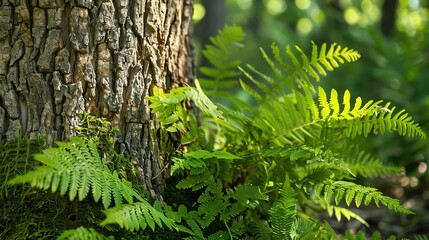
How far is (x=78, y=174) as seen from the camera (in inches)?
70.7

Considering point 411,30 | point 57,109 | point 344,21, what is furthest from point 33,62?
point 344,21

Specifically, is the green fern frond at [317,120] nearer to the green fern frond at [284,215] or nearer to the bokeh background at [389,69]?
the green fern frond at [284,215]

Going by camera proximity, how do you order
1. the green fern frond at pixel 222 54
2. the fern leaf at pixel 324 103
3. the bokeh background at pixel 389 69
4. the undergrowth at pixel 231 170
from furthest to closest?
the bokeh background at pixel 389 69, the green fern frond at pixel 222 54, the fern leaf at pixel 324 103, the undergrowth at pixel 231 170

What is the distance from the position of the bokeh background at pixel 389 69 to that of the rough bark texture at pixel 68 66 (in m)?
2.06

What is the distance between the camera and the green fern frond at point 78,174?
1703 millimetres

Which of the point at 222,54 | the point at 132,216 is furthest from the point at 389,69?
the point at 132,216

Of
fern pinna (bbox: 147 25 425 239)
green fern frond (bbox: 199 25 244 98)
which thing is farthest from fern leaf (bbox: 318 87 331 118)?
green fern frond (bbox: 199 25 244 98)

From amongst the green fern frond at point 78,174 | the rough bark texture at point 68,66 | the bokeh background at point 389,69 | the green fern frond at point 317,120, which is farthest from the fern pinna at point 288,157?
the bokeh background at point 389,69

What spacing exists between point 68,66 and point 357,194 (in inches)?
49.9

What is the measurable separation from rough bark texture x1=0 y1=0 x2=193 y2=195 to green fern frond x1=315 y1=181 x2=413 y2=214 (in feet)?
2.57

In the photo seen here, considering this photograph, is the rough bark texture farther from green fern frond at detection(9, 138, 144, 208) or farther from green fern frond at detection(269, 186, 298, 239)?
green fern frond at detection(269, 186, 298, 239)

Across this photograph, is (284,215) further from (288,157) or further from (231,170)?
(231,170)

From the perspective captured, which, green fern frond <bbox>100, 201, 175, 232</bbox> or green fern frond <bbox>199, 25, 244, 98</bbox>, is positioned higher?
green fern frond <bbox>199, 25, 244, 98</bbox>

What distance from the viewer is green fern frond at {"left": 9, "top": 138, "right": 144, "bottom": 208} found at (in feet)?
5.59
